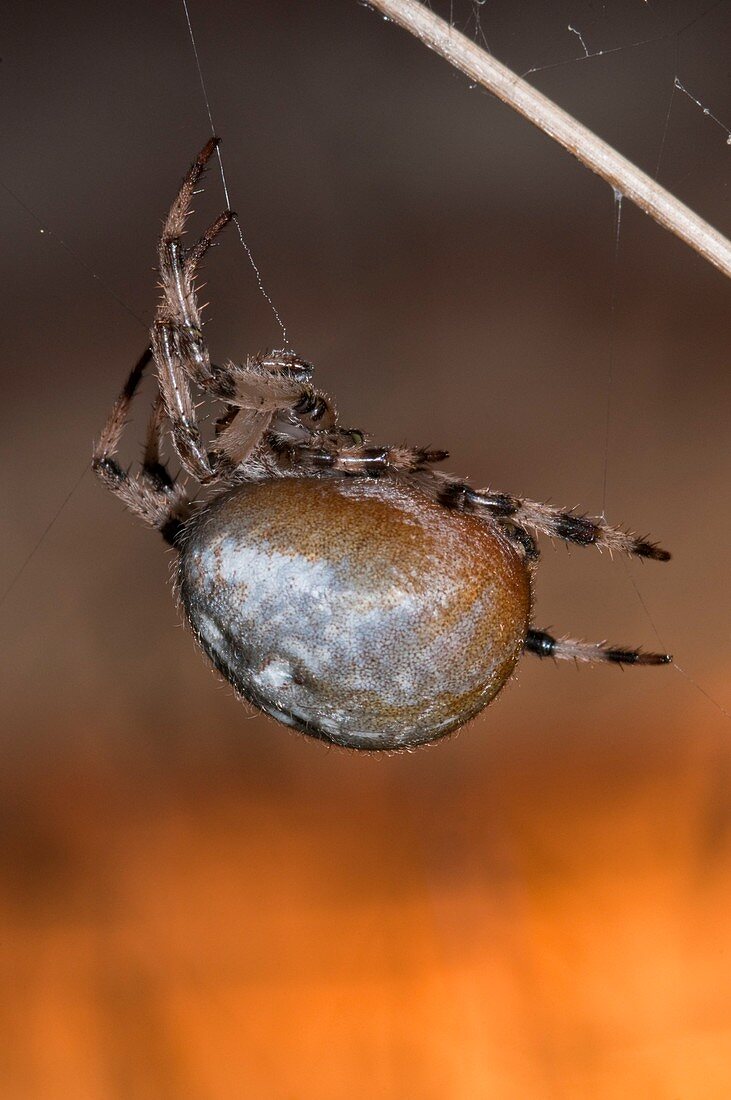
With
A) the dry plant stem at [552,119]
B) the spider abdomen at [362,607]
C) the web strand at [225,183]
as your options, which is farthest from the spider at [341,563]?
the web strand at [225,183]

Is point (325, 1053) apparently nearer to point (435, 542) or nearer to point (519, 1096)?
point (519, 1096)

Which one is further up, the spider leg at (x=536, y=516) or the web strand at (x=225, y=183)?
the web strand at (x=225, y=183)

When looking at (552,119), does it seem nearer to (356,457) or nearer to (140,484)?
(356,457)

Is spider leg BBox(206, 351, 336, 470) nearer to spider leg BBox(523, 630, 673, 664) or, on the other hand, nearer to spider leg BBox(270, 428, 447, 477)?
spider leg BBox(270, 428, 447, 477)

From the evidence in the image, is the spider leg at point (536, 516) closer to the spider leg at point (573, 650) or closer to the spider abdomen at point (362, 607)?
the spider abdomen at point (362, 607)

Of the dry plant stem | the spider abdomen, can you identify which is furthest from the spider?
the dry plant stem

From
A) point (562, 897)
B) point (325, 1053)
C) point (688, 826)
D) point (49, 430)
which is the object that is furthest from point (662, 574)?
point (49, 430)
